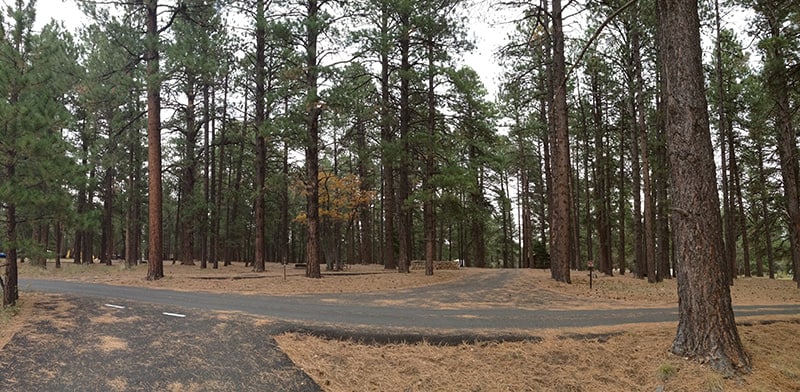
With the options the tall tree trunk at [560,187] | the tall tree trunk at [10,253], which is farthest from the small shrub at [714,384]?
the tall tree trunk at [10,253]

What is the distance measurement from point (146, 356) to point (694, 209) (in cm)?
761

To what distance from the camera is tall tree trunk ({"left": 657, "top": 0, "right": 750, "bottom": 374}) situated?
18.7 feet

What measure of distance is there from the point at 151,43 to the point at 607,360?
15457mm

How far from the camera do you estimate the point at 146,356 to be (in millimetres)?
5855

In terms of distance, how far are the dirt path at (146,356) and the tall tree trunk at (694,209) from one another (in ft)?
16.6

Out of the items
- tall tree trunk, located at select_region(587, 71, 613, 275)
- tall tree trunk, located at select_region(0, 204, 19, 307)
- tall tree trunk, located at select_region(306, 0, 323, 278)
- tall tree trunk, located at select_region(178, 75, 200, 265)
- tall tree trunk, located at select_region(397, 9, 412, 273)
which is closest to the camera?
tall tree trunk, located at select_region(0, 204, 19, 307)

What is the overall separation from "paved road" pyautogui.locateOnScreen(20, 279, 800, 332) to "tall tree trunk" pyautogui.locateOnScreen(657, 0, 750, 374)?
2.59 metres

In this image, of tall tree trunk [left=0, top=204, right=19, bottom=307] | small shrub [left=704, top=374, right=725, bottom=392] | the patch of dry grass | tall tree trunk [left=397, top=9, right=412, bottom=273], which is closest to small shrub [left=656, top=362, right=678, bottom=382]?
the patch of dry grass

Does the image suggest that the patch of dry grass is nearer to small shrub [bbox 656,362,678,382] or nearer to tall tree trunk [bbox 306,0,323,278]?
small shrub [bbox 656,362,678,382]

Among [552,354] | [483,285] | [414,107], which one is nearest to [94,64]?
[414,107]

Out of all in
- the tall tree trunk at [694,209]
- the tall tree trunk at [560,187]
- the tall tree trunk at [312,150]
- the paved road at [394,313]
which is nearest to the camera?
the tall tree trunk at [694,209]

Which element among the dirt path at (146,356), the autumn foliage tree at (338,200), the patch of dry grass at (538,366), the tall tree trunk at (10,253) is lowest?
the patch of dry grass at (538,366)

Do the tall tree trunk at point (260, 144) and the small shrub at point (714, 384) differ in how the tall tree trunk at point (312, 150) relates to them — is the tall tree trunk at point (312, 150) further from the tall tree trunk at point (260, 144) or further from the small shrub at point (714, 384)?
the small shrub at point (714, 384)

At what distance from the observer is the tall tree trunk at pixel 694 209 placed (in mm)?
5711
